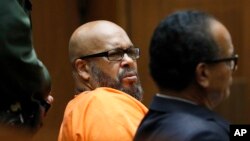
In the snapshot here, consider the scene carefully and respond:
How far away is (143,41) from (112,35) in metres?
1.82

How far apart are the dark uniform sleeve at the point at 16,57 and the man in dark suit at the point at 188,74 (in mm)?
564

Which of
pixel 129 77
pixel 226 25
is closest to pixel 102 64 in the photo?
pixel 129 77

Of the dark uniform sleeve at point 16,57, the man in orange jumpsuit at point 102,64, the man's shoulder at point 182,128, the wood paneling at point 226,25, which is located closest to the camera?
the man's shoulder at point 182,128

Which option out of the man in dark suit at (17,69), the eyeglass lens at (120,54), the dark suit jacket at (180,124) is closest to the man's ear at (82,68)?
the eyeglass lens at (120,54)

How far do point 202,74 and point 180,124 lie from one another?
16 centimetres

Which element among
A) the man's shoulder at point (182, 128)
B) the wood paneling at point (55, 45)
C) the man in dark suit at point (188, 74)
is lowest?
the wood paneling at point (55, 45)

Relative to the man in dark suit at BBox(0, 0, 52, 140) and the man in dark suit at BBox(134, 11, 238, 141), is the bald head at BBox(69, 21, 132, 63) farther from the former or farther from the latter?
the man in dark suit at BBox(134, 11, 238, 141)

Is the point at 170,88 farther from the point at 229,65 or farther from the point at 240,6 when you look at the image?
the point at 240,6

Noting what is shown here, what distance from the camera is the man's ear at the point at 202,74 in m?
2.31

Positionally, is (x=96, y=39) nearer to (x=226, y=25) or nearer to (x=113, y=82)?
(x=113, y=82)

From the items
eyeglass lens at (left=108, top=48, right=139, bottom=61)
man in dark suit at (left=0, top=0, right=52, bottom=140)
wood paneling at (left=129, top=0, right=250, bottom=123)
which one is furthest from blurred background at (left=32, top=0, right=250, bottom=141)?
man in dark suit at (left=0, top=0, right=52, bottom=140)

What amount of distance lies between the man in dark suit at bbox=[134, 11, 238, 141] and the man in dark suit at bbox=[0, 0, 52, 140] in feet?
1.85

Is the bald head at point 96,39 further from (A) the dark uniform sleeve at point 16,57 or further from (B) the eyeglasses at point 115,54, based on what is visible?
(A) the dark uniform sleeve at point 16,57

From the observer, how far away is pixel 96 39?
11.9ft
